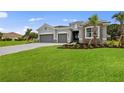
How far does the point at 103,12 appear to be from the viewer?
319 inches

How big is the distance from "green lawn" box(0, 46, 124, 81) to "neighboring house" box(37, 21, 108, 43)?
27 cm

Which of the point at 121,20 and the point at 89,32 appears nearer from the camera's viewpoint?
the point at 121,20

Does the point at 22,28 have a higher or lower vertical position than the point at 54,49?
higher

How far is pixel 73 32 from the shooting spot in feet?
27.4

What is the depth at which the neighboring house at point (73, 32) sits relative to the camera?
8375 mm

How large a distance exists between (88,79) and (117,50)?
1299 mm

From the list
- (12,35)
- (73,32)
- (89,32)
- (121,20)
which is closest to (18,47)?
(12,35)

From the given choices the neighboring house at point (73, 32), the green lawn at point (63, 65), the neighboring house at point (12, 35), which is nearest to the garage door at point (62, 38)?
the neighboring house at point (73, 32)

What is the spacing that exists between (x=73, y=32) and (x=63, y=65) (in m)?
0.86

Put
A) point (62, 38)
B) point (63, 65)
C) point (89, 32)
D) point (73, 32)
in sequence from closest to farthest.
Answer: point (63, 65) → point (73, 32) → point (89, 32) → point (62, 38)

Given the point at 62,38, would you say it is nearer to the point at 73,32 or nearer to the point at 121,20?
the point at 73,32
